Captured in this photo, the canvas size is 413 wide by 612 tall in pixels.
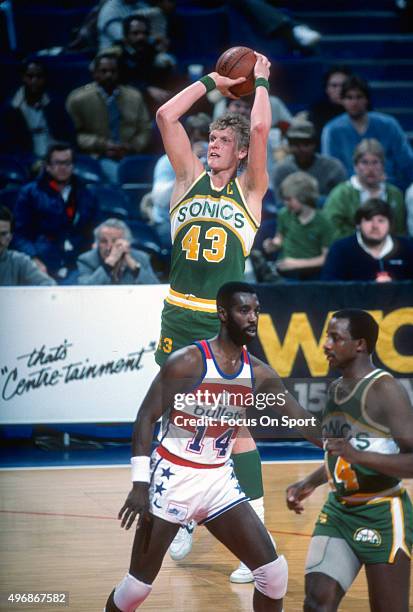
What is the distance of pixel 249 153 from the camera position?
220 inches

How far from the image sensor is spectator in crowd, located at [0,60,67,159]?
10728mm

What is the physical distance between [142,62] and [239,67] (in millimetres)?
5601

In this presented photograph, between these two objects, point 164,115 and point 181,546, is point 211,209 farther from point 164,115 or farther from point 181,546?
point 181,546

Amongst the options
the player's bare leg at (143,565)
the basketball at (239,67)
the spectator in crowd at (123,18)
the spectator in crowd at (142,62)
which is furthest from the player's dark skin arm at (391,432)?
the spectator in crowd at (123,18)

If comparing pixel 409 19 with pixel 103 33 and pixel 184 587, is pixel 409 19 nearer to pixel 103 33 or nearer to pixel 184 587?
pixel 103 33

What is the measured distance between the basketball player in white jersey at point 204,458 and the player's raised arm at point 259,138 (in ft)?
4.19

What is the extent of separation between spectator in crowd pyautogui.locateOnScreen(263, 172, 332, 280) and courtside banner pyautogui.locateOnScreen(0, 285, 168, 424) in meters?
1.56

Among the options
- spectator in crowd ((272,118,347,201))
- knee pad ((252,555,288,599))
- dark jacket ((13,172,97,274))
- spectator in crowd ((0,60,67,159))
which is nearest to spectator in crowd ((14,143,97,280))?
dark jacket ((13,172,97,274))

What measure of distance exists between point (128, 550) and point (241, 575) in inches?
32.2

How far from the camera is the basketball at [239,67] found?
19.0ft

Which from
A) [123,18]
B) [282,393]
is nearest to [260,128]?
[282,393]

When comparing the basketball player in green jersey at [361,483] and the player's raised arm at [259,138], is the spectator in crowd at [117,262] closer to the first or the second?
the player's raised arm at [259,138]

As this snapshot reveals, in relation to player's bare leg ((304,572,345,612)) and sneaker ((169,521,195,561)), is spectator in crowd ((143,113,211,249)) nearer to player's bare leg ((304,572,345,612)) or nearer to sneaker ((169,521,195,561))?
sneaker ((169,521,195,561))

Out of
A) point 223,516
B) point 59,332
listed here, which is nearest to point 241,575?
point 223,516
